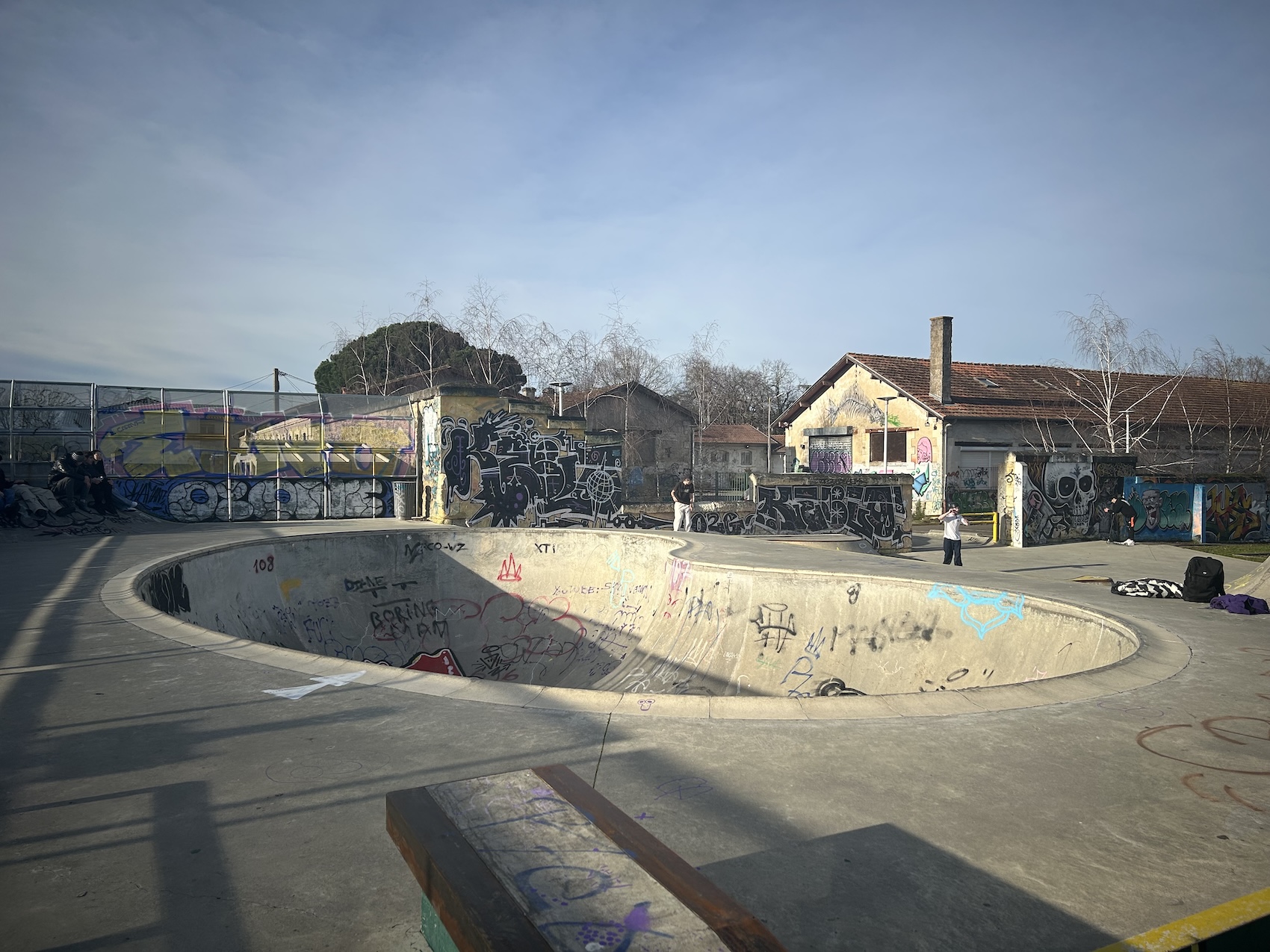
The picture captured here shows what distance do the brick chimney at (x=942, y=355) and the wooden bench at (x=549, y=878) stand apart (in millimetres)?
30463

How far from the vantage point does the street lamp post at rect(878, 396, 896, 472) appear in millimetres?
32156

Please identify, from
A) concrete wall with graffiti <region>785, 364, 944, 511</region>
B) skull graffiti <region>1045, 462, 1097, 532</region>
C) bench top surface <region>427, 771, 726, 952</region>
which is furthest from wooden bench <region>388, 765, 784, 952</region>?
concrete wall with graffiti <region>785, 364, 944, 511</region>

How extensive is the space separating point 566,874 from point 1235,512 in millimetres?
27701

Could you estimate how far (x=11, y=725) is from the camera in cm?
434

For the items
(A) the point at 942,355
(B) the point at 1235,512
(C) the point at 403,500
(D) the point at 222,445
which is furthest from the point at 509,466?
(B) the point at 1235,512

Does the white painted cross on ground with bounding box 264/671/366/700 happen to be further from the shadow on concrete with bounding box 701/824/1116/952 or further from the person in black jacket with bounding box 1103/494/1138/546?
the person in black jacket with bounding box 1103/494/1138/546

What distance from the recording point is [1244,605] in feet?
26.4

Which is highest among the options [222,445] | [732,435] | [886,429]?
[732,435]

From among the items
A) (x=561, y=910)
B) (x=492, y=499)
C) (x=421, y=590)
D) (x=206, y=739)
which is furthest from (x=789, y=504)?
(x=561, y=910)

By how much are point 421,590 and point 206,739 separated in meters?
10.7

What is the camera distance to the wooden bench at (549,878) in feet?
5.98

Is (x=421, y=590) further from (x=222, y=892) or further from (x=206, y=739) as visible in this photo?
(x=222, y=892)

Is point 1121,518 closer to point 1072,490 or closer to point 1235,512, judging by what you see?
point 1072,490

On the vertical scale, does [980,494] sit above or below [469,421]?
below
